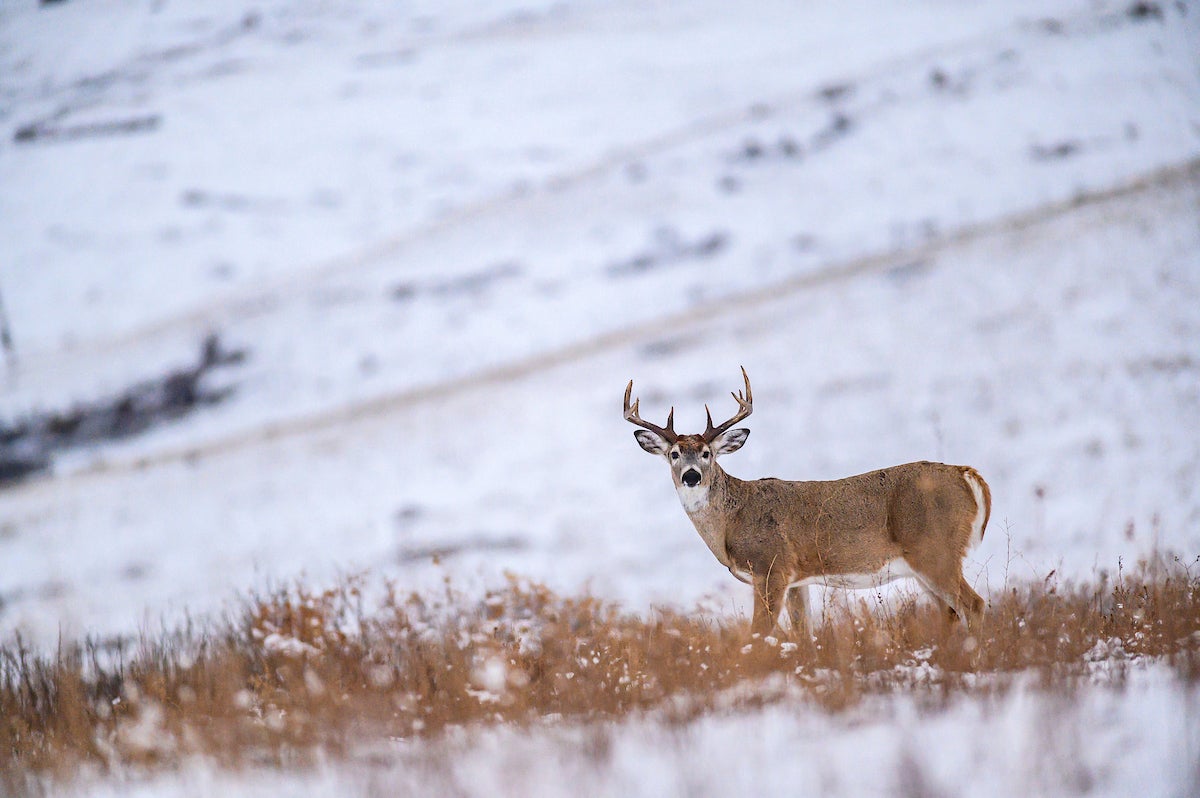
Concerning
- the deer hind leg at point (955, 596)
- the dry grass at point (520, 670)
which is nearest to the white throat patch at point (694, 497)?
the dry grass at point (520, 670)

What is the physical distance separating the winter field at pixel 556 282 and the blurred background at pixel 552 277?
0.05m

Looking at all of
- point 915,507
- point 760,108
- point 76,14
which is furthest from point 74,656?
point 76,14

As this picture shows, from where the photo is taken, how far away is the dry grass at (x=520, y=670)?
4812 millimetres

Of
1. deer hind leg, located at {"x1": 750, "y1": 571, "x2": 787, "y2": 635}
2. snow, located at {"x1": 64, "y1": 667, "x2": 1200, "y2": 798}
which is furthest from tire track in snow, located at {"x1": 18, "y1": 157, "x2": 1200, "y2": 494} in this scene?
snow, located at {"x1": 64, "y1": 667, "x2": 1200, "y2": 798}

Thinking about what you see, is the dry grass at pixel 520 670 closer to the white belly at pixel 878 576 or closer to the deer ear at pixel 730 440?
the white belly at pixel 878 576

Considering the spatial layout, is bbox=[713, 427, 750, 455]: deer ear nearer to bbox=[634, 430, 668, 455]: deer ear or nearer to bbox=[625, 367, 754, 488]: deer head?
bbox=[625, 367, 754, 488]: deer head

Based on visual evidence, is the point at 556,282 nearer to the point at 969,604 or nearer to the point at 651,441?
the point at 651,441

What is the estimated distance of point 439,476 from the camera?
1066cm

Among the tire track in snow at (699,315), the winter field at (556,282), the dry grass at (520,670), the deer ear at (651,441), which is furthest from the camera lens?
the tire track in snow at (699,315)

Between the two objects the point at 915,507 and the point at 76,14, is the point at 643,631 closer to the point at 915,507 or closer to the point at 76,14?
the point at 915,507

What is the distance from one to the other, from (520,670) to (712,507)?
2.07 meters

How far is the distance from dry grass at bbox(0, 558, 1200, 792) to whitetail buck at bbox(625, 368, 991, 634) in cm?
21

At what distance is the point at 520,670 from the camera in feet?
17.1

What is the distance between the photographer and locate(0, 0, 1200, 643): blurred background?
930 centimetres
